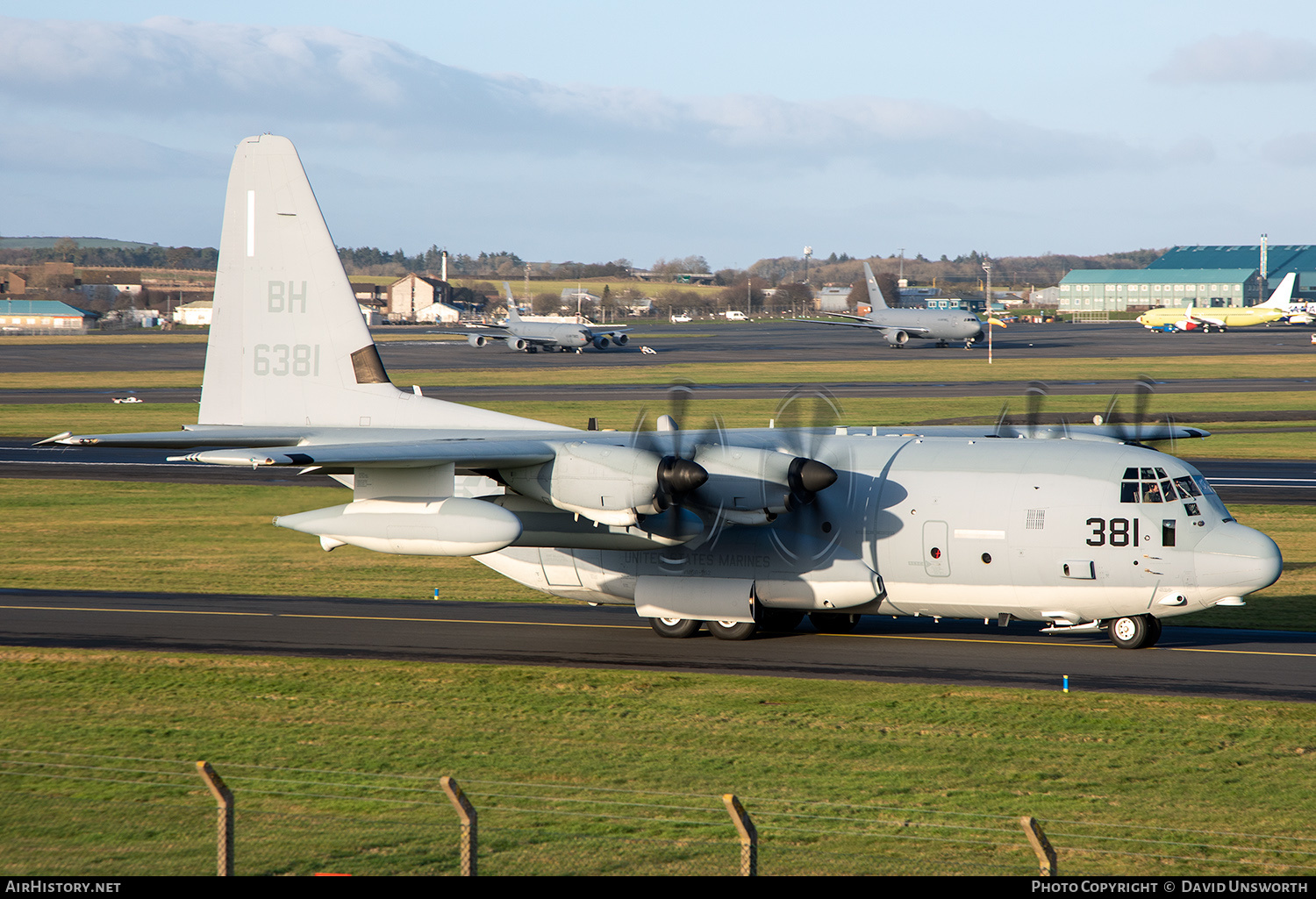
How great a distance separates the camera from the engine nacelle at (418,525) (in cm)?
2191

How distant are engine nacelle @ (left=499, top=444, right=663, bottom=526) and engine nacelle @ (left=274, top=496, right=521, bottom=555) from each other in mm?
1124

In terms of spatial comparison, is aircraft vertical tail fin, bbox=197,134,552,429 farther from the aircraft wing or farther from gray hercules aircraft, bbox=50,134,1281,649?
the aircraft wing

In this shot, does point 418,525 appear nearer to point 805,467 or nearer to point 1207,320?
point 805,467

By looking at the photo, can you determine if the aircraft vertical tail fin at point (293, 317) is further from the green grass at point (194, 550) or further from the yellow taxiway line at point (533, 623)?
the green grass at point (194, 550)

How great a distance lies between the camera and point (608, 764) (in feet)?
→ 58.2

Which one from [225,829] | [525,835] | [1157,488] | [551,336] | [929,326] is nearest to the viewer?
[225,829]

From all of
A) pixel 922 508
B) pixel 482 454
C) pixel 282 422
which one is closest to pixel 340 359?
pixel 282 422

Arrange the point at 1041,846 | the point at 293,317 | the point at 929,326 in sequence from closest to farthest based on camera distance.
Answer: the point at 1041,846 → the point at 293,317 → the point at 929,326

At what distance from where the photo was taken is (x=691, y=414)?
67.7 meters

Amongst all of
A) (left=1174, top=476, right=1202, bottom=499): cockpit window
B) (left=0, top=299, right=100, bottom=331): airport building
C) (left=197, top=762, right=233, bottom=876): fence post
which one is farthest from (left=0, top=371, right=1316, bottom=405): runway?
(left=0, top=299, right=100, bottom=331): airport building

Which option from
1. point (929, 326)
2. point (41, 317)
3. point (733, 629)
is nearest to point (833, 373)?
point (929, 326)

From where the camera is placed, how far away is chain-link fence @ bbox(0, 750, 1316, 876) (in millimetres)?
13617

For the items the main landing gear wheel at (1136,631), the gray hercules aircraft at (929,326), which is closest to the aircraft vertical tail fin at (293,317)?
the main landing gear wheel at (1136,631)

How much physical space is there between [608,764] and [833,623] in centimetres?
1022
